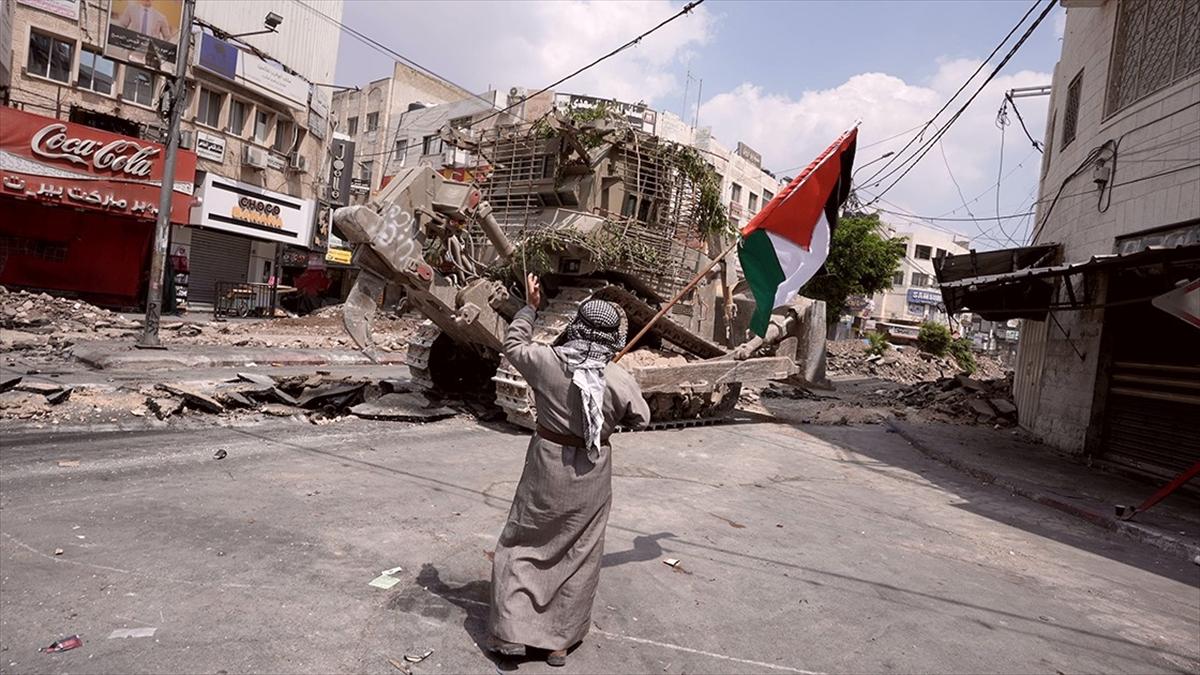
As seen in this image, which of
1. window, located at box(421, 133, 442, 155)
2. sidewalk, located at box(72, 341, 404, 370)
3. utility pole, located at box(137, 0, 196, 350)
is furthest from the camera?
window, located at box(421, 133, 442, 155)

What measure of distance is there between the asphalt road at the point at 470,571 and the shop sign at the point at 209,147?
18.4m

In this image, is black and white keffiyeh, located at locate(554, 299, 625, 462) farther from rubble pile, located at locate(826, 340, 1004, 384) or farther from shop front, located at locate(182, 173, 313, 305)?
rubble pile, located at locate(826, 340, 1004, 384)

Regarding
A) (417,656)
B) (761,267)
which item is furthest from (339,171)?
(417,656)

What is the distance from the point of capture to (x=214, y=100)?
23.1 m

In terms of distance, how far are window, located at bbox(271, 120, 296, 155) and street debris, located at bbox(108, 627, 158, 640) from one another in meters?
25.7

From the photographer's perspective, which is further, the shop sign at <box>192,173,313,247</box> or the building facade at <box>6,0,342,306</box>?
the shop sign at <box>192,173,313,247</box>

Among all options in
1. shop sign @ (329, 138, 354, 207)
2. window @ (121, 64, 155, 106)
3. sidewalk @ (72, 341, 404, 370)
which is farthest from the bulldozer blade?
shop sign @ (329, 138, 354, 207)

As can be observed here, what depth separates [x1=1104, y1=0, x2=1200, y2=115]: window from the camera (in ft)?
29.5

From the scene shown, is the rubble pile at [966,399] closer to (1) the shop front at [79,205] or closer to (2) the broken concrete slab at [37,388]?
(2) the broken concrete slab at [37,388]

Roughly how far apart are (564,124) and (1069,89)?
10409mm

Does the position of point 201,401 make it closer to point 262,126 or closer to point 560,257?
point 560,257

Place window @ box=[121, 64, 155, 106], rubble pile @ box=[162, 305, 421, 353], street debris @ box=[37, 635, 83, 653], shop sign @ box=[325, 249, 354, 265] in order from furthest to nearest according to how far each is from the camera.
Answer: shop sign @ box=[325, 249, 354, 265] → window @ box=[121, 64, 155, 106] → rubble pile @ box=[162, 305, 421, 353] → street debris @ box=[37, 635, 83, 653]

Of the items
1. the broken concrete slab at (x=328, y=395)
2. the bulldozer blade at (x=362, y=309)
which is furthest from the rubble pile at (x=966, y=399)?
the bulldozer blade at (x=362, y=309)

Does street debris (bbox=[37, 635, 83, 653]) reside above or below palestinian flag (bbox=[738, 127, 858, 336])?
below
